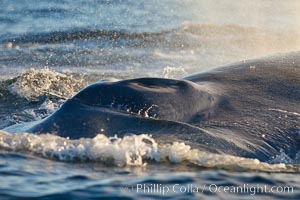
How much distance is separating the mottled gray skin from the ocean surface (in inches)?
11.5

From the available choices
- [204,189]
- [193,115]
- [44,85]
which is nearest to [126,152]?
[204,189]

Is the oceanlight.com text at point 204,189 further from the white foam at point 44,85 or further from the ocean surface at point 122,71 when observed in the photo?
the white foam at point 44,85

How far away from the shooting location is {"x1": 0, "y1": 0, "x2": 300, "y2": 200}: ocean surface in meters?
7.26

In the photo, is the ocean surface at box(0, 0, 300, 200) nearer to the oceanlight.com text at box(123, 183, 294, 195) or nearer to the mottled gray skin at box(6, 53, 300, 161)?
the oceanlight.com text at box(123, 183, 294, 195)

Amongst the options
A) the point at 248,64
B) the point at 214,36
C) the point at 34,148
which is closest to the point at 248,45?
the point at 214,36

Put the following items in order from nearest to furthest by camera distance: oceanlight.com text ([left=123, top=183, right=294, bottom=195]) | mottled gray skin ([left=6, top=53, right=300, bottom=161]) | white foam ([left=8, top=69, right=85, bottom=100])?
oceanlight.com text ([left=123, top=183, right=294, bottom=195]), mottled gray skin ([left=6, top=53, right=300, bottom=161]), white foam ([left=8, top=69, right=85, bottom=100])

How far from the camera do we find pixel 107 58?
750 inches

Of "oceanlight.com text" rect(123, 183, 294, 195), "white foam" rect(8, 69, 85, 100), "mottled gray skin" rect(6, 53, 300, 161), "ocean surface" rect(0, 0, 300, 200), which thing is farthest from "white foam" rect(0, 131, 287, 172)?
"white foam" rect(8, 69, 85, 100)

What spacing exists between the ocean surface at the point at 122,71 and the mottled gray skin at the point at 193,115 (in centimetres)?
29

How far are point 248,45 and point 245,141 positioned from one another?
12.6 m

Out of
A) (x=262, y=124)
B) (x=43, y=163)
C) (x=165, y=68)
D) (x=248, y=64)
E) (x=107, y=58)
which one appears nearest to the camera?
(x=43, y=163)

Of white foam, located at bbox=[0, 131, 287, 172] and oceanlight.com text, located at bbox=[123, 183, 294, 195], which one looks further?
white foam, located at bbox=[0, 131, 287, 172]

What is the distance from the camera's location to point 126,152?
7.82m

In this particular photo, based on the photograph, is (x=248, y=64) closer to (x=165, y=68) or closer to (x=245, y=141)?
(x=245, y=141)
